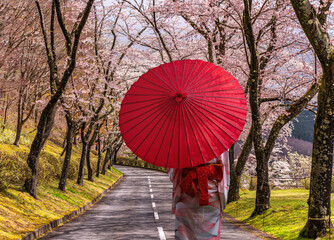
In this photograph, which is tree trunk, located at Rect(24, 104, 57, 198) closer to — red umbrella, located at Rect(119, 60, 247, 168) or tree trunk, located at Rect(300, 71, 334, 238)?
tree trunk, located at Rect(300, 71, 334, 238)

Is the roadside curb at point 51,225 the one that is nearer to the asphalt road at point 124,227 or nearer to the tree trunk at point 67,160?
the asphalt road at point 124,227

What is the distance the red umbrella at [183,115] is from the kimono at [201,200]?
157 mm

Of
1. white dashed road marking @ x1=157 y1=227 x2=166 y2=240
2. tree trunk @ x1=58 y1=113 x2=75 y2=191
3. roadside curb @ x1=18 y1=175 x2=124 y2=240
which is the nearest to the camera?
roadside curb @ x1=18 y1=175 x2=124 y2=240

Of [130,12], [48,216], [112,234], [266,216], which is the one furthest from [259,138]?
[130,12]

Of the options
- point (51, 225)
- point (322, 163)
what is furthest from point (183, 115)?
point (51, 225)

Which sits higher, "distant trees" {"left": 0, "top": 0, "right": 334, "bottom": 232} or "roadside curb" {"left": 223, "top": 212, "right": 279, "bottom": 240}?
"distant trees" {"left": 0, "top": 0, "right": 334, "bottom": 232}

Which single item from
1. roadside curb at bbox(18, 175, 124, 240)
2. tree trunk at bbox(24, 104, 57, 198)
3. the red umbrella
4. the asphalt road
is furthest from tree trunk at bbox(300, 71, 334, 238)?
tree trunk at bbox(24, 104, 57, 198)

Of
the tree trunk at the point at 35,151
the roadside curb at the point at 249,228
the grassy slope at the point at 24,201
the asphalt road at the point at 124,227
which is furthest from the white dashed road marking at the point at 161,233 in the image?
the tree trunk at the point at 35,151

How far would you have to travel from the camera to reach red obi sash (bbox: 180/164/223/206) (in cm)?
343

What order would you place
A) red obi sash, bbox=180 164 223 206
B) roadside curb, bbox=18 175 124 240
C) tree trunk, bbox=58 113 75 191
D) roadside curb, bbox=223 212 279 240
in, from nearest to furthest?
red obi sash, bbox=180 164 223 206 → roadside curb, bbox=18 175 124 240 → roadside curb, bbox=223 212 279 240 → tree trunk, bbox=58 113 75 191

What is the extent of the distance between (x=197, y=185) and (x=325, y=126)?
4.91 metres

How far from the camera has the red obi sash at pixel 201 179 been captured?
3434 mm

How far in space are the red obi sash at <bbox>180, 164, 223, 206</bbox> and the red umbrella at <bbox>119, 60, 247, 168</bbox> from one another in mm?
129

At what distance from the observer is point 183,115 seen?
11.5ft
